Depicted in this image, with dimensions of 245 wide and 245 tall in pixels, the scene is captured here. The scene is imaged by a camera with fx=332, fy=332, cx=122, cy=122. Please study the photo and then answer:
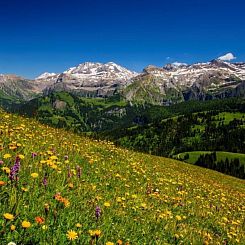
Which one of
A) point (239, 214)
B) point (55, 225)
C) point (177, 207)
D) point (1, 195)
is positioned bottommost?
point (239, 214)

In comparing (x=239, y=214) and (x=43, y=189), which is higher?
(x=43, y=189)

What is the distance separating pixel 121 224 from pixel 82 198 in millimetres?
1060

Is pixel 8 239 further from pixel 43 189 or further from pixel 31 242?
pixel 43 189

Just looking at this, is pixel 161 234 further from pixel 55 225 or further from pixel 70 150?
pixel 70 150

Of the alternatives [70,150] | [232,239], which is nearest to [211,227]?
[232,239]

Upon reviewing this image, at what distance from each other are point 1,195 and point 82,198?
2.10 m

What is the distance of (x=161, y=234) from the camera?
23.8 feet

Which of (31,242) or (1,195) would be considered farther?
(1,195)

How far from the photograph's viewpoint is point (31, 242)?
183 inches

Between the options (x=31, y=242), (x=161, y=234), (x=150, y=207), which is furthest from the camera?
(x=150, y=207)

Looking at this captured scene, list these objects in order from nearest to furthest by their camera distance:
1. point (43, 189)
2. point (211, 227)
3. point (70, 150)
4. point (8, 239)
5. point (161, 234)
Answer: point (8, 239) → point (43, 189) → point (161, 234) → point (211, 227) → point (70, 150)

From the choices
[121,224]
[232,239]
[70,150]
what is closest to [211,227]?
[232,239]

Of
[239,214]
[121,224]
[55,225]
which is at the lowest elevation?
[239,214]

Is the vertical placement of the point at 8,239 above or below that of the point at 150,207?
above
